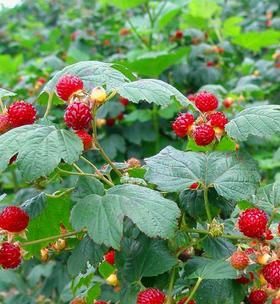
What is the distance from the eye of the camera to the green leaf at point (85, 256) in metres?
1.15

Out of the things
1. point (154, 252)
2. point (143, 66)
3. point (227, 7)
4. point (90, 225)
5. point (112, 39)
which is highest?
point (90, 225)

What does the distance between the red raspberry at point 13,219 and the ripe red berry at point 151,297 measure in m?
0.27

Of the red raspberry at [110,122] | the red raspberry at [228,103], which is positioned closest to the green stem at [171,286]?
the red raspberry at [228,103]

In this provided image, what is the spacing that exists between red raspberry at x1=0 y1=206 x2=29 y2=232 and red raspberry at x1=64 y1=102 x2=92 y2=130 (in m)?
0.21

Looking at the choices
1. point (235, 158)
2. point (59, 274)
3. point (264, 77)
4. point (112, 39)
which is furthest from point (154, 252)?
point (112, 39)

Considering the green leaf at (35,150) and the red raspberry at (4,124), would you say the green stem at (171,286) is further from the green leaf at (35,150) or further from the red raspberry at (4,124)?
the red raspberry at (4,124)

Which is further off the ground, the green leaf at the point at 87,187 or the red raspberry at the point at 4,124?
the red raspberry at the point at 4,124

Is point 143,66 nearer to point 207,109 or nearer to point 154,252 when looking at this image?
point 207,109

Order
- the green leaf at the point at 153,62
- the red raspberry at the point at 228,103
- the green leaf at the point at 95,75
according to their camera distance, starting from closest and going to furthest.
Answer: the green leaf at the point at 95,75 < the red raspberry at the point at 228,103 < the green leaf at the point at 153,62

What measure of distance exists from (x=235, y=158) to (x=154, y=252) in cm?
26

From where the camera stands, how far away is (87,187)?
1173mm

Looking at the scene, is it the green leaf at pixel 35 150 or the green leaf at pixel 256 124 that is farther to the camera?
the green leaf at pixel 256 124

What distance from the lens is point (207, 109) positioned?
4.12 ft

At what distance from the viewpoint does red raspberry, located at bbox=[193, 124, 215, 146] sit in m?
1.16
